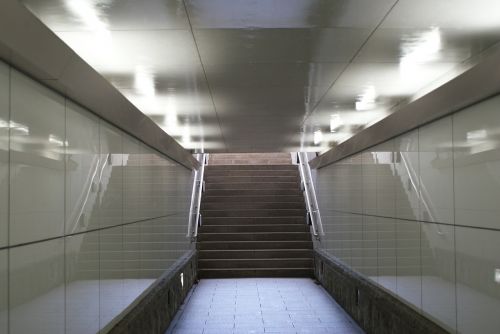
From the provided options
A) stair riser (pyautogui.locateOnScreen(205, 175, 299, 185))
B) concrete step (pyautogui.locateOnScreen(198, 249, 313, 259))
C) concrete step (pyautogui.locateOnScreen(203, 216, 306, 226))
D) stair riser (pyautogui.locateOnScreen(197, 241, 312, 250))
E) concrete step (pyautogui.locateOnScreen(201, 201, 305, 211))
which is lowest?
concrete step (pyautogui.locateOnScreen(198, 249, 313, 259))

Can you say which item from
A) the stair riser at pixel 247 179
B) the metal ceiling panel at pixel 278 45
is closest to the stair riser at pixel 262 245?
the stair riser at pixel 247 179

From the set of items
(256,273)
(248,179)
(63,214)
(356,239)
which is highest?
(248,179)

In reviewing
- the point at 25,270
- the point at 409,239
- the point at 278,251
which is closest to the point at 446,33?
the point at 409,239

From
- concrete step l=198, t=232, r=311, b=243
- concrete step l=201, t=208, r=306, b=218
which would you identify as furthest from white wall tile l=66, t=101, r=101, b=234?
concrete step l=201, t=208, r=306, b=218

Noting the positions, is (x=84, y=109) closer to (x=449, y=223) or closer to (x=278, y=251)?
(x=449, y=223)

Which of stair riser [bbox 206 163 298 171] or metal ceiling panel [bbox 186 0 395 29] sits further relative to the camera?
stair riser [bbox 206 163 298 171]

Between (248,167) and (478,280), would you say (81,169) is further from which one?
(248,167)

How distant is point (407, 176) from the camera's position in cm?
536

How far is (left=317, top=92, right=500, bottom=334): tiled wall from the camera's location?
11.4ft

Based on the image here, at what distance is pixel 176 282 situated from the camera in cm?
835

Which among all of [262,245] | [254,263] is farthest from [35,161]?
[262,245]

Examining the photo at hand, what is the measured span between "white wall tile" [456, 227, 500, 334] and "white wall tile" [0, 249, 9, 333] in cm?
268

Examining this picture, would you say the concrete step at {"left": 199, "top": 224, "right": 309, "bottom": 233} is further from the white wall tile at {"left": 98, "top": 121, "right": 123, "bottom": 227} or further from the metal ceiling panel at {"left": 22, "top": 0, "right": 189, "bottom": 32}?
the metal ceiling panel at {"left": 22, "top": 0, "right": 189, "bottom": 32}

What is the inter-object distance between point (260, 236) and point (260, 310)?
197 inches
